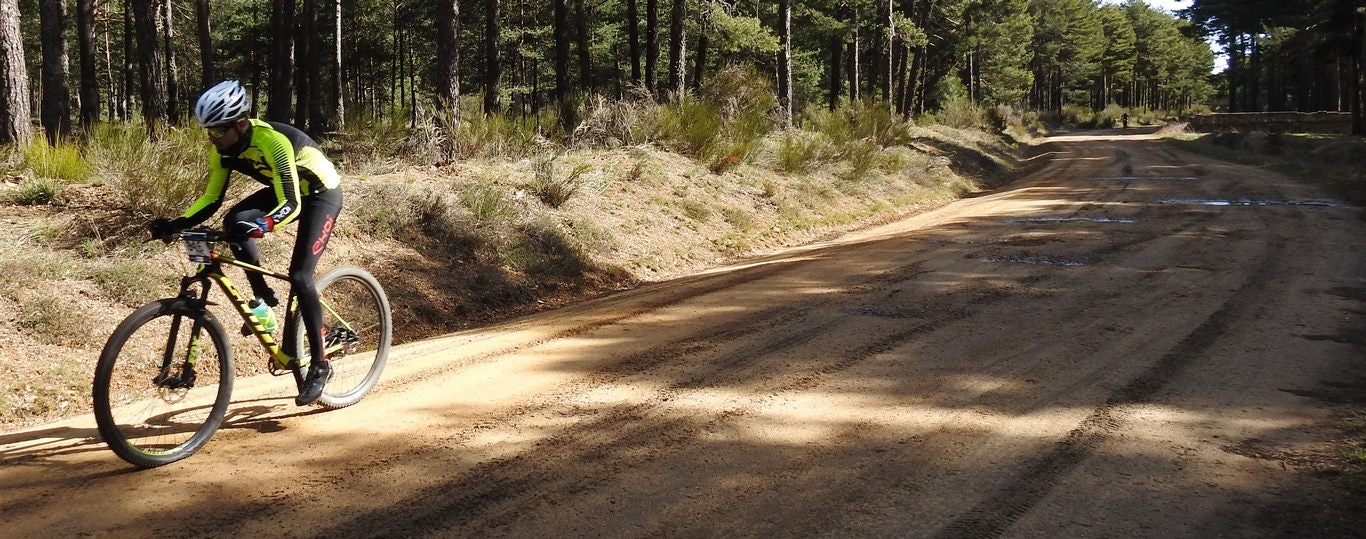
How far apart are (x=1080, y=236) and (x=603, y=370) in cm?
781

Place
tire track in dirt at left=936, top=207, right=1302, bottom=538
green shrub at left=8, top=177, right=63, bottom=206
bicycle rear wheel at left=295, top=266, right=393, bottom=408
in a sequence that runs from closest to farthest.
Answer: tire track in dirt at left=936, top=207, right=1302, bottom=538
bicycle rear wheel at left=295, top=266, right=393, bottom=408
green shrub at left=8, top=177, right=63, bottom=206

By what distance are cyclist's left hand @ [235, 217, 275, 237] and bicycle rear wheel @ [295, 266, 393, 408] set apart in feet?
2.04

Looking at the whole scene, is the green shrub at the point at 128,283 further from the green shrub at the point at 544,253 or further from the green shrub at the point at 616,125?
the green shrub at the point at 616,125

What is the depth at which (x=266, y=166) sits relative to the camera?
15.2 feet

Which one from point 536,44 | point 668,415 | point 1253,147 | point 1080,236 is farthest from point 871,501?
point 536,44

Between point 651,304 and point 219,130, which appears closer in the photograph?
point 219,130

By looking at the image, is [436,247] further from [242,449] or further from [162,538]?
[162,538]

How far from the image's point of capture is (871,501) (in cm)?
366

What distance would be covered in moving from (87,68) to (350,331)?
67.1ft

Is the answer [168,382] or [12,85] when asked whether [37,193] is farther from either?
[168,382]

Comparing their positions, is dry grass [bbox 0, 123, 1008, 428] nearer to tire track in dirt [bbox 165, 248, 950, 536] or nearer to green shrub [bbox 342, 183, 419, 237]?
green shrub [bbox 342, 183, 419, 237]

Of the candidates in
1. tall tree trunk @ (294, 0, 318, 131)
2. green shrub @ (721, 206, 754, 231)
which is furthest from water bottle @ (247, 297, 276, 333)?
tall tree trunk @ (294, 0, 318, 131)

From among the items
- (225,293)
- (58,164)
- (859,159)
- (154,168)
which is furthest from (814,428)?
(859,159)

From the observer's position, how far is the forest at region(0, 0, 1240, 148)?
1516cm
